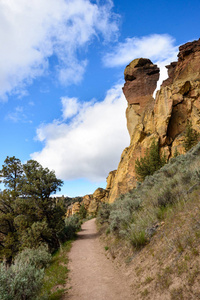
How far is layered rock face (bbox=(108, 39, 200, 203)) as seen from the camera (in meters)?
29.1

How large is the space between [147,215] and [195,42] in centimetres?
4101

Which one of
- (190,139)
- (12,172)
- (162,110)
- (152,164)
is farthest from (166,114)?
(12,172)

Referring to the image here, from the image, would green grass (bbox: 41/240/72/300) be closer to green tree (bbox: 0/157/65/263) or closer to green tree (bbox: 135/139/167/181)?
green tree (bbox: 0/157/65/263)

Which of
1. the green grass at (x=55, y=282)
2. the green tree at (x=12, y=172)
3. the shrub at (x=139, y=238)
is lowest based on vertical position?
the green grass at (x=55, y=282)

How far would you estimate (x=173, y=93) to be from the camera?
31.3 m

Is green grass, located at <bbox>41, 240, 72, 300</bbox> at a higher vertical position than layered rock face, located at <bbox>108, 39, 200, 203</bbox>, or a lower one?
lower

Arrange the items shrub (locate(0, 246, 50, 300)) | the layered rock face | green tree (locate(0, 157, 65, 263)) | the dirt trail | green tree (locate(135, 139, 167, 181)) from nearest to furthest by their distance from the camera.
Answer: shrub (locate(0, 246, 50, 300)), the dirt trail, green tree (locate(0, 157, 65, 263)), green tree (locate(135, 139, 167, 181)), the layered rock face

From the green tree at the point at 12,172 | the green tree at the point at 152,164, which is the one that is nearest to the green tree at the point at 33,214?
the green tree at the point at 12,172

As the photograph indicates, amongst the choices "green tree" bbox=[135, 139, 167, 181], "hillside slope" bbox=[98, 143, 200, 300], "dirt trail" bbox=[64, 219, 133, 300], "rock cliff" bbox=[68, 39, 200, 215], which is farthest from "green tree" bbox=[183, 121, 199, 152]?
"dirt trail" bbox=[64, 219, 133, 300]

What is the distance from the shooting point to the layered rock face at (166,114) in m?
29.1

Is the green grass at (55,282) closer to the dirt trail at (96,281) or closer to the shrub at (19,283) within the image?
the dirt trail at (96,281)

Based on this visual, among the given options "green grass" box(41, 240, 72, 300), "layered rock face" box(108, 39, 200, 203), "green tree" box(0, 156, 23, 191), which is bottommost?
"green grass" box(41, 240, 72, 300)

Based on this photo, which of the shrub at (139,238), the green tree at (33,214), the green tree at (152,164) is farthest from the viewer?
the green tree at (152,164)

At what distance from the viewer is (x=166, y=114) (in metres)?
29.6
